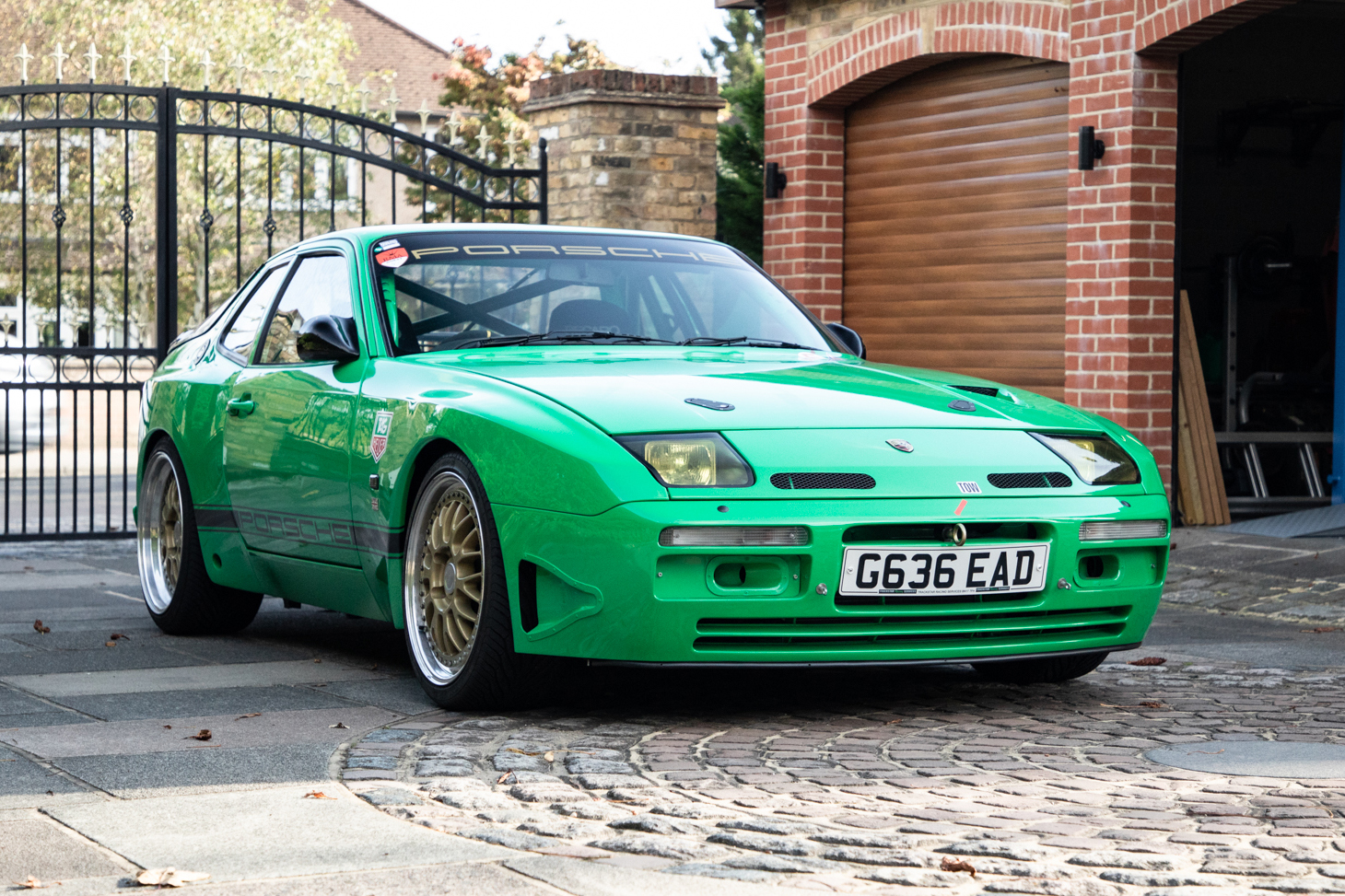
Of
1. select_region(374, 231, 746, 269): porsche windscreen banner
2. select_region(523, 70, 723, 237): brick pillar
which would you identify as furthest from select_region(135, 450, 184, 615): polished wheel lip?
select_region(523, 70, 723, 237): brick pillar

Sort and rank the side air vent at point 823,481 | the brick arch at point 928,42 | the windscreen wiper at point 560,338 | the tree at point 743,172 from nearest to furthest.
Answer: the side air vent at point 823,481
the windscreen wiper at point 560,338
the brick arch at point 928,42
the tree at point 743,172

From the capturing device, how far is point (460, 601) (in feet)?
17.0

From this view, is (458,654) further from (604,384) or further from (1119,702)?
(1119,702)

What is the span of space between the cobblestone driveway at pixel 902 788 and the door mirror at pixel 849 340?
4.21 ft

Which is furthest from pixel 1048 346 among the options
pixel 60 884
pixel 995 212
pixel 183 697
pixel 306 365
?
pixel 60 884

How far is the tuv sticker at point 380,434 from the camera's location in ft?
18.0

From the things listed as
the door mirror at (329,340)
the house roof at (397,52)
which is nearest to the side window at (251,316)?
the door mirror at (329,340)

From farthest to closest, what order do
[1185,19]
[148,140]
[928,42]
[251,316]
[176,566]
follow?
[148,140], [928,42], [1185,19], [176,566], [251,316]

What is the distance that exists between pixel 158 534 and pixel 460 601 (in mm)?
2541

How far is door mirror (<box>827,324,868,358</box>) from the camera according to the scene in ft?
21.0

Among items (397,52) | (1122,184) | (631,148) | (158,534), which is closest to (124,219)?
(631,148)

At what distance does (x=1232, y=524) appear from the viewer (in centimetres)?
1021

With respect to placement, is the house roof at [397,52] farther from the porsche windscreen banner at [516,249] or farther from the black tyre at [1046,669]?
the black tyre at [1046,669]

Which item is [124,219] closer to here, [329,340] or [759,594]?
[329,340]
